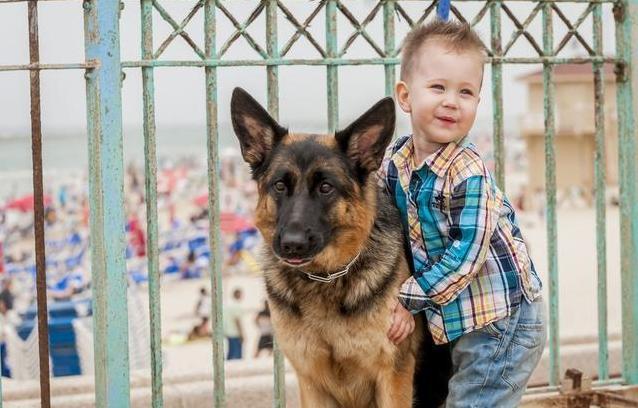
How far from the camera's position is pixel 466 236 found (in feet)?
10.6

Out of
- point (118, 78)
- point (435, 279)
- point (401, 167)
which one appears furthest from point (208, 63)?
point (435, 279)

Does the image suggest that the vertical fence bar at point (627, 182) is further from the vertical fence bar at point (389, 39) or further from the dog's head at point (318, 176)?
the dog's head at point (318, 176)

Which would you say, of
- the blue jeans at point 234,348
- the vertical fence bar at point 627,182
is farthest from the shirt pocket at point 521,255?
the blue jeans at point 234,348

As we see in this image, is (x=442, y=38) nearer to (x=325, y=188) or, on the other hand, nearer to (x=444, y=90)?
(x=444, y=90)

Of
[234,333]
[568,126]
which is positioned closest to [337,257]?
[234,333]

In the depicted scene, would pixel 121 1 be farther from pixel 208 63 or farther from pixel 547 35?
pixel 547 35

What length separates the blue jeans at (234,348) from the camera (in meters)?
12.1

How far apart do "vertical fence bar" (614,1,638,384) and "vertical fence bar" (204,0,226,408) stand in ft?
7.30

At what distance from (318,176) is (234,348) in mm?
9035

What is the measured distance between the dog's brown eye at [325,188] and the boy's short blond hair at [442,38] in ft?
1.76

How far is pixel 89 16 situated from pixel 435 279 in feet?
6.28

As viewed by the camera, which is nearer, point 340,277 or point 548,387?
point 340,277

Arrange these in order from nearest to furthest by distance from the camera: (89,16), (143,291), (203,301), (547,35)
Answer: (89,16), (547,35), (203,301), (143,291)

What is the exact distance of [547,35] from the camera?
454cm
